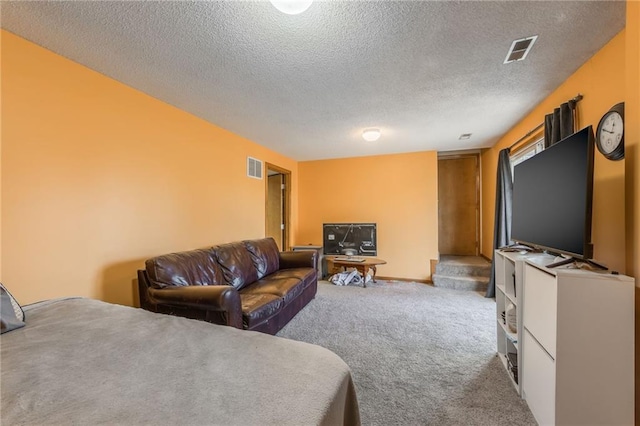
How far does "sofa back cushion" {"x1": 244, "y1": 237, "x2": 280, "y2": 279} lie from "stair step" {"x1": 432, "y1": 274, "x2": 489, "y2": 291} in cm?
279

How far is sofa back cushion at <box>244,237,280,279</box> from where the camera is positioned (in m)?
3.29

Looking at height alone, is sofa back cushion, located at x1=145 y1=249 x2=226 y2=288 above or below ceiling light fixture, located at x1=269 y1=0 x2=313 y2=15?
below

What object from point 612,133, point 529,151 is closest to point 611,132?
point 612,133

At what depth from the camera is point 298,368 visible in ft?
3.12

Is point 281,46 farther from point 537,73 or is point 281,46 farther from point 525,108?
point 525,108

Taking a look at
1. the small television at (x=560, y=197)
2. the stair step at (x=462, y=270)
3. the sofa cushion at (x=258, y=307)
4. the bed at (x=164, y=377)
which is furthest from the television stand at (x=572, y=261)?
the stair step at (x=462, y=270)

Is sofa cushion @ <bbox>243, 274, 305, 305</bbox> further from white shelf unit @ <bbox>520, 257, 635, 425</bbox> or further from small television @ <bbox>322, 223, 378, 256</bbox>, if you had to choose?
white shelf unit @ <bbox>520, 257, 635, 425</bbox>

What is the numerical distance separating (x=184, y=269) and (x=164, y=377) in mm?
1602

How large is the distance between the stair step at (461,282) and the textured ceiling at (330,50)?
259cm

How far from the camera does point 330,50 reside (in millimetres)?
1755

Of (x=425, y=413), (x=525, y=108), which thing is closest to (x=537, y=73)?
(x=525, y=108)

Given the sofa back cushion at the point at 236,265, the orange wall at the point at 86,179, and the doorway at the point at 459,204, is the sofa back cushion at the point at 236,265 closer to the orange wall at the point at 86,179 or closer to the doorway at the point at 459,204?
the orange wall at the point at 86,179

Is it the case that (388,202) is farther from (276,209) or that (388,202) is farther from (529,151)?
(276,209)

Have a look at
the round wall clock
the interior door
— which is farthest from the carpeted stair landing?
the interior door
